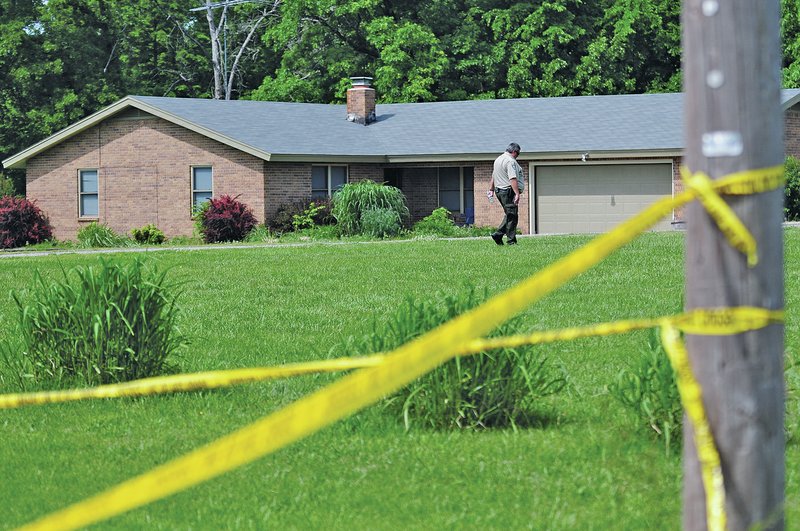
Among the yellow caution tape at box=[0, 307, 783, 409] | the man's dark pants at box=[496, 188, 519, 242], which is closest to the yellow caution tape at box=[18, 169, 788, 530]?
the yellow caution tape at box=[0, 307, 783, 409]

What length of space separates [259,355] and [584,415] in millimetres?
3595

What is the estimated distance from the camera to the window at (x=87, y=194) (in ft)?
113

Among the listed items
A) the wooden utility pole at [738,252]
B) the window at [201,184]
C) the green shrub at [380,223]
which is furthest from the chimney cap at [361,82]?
the wooden utility pole at [738,252]

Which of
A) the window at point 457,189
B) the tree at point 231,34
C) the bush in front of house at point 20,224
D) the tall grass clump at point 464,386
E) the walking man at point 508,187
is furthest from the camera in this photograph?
the tree at point 231,34

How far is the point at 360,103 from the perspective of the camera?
36.8 metres

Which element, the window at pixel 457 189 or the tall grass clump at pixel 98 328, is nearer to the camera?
the tall grass clump at pixel 98 328

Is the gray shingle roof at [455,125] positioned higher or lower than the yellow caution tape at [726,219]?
higher

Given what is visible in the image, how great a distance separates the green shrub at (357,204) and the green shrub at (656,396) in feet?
75.3

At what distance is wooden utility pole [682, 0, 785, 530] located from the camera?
2.96 metres

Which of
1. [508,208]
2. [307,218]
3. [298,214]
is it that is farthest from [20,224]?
[508,208]

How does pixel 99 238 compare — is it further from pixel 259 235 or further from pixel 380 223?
pixel 380 223

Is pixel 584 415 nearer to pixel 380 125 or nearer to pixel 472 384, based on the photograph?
pixel 472 384

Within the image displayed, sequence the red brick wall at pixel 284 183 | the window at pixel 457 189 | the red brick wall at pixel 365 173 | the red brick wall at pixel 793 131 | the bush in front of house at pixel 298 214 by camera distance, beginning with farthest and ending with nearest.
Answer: the window at pixel 457 189 → the red brick wall at pixel 793 131 → the red brick wall at pixel 365 173 → the red brick wall at pixel 284 183 → the bush in front of house at pixel 298 214

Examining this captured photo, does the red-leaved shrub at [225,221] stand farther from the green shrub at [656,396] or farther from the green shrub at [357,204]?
the green shrub at [656,396]
